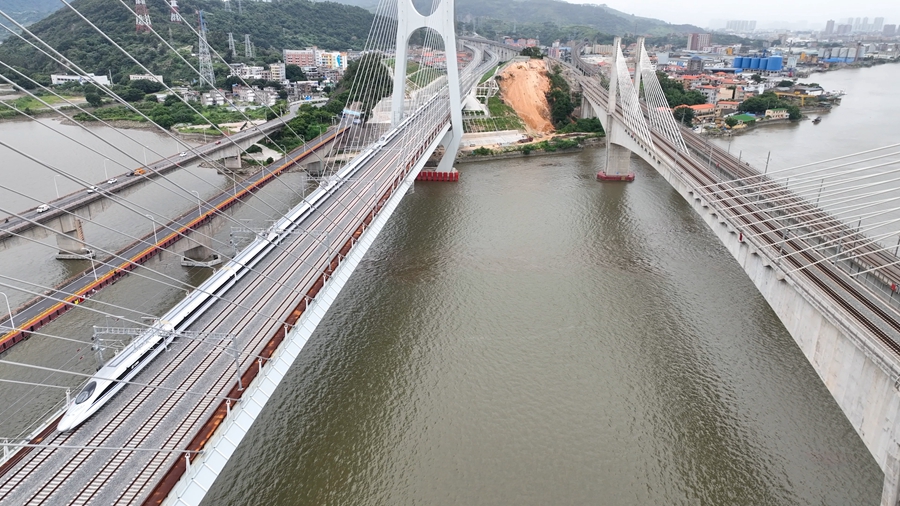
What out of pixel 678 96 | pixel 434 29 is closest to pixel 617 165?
pixel 434 29

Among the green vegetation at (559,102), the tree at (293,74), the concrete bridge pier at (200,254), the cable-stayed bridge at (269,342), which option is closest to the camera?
the cable-stayed bridge at (269,342)

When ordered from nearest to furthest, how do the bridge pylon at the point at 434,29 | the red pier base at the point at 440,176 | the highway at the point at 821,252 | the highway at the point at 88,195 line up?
the highway at the point at 821,252 → the highway at the point at 88,195 → the bridge pylon at the point at 434,29 → the red pier base at the point at 440,176

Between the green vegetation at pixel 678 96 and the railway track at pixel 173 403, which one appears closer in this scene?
the railway track at pixel 173 403

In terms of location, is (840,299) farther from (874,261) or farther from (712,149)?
(712,149)

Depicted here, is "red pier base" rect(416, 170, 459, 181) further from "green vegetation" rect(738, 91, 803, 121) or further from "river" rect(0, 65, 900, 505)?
"green vegetation" rect(738, 91, 803, 121)

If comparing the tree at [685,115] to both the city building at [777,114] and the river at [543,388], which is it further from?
the river at [543,388]

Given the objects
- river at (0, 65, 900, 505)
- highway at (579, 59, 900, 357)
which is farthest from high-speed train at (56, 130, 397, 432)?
highway at (579, 59, 900, 357)

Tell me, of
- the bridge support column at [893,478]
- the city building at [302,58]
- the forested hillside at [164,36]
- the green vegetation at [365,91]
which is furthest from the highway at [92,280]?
the city building at [302,58]
